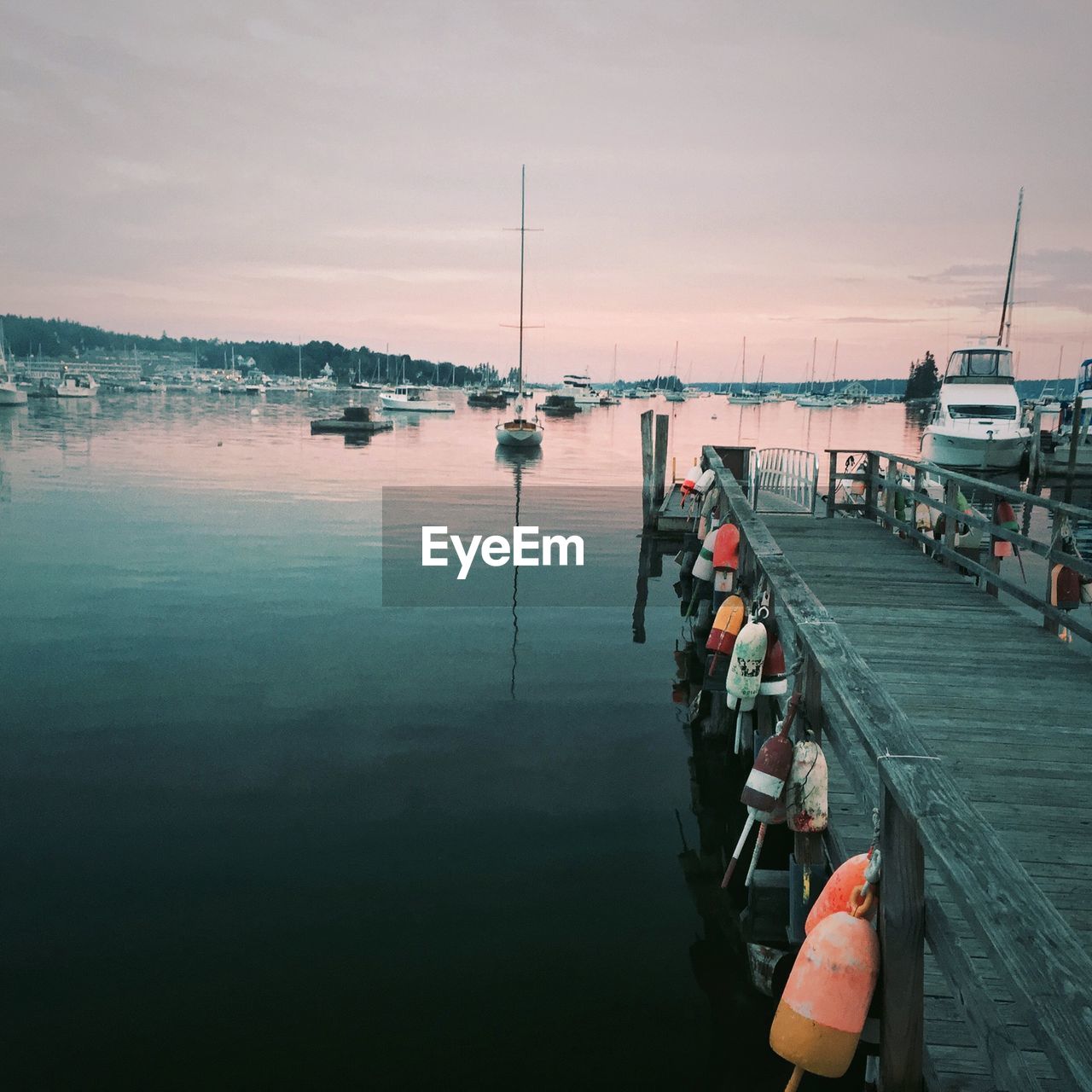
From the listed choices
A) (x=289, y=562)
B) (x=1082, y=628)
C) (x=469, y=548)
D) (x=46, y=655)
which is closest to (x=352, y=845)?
(x=1082, y=628)

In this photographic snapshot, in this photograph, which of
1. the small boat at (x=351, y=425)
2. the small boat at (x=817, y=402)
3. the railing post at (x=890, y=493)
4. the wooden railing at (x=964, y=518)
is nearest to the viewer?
the wooden railing at (x=964, y=518)

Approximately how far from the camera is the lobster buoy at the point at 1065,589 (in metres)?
8.91

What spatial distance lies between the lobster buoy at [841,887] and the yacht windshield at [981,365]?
123 feet

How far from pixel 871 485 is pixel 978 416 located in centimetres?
2305

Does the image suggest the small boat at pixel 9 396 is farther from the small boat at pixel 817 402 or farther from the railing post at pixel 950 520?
the small boat at pixel 817 402

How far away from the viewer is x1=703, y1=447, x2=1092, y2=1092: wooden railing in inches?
96.0

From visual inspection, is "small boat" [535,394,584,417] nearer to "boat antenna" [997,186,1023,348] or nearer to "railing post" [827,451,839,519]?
"boat antenna" [997,186,1023,348]

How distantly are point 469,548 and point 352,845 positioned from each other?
16.0 meters

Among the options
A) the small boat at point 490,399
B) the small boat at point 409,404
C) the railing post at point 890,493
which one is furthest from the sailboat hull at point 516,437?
the small boat at point 490,399

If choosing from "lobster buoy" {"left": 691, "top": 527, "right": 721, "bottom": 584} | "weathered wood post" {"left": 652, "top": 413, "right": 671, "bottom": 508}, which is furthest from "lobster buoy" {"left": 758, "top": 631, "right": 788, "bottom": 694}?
"weathered wood post" {"left": 652, "top": 413, "right": 671, "bottom": 508}

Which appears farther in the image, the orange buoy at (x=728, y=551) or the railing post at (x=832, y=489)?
the railing post at (x=832, y=489)
